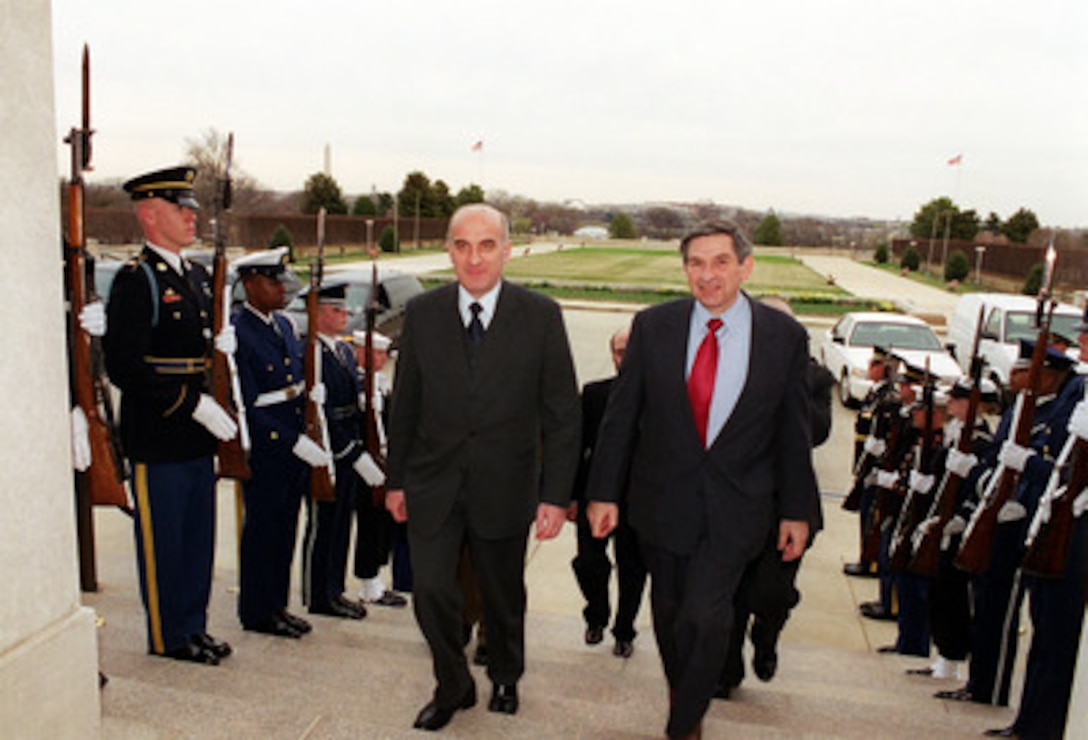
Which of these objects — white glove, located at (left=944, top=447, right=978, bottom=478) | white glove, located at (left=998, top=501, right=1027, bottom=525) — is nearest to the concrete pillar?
white glove, located at (left=998, top=501, right=1027, bottom=525)

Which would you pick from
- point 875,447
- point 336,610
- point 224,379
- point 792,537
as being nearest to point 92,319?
point 224,379

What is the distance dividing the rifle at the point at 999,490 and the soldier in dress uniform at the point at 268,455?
10.2 feet

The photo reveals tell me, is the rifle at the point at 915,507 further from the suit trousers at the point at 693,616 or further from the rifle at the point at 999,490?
the suit trousers at the point at 693,616

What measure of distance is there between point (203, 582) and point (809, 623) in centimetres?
400

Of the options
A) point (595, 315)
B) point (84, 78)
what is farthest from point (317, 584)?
point (595, 315)

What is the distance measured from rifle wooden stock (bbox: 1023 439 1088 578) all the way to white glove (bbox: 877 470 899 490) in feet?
7.11

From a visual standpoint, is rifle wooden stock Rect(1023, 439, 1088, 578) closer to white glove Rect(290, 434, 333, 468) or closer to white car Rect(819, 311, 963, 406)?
white glove Rect(290, 434, 333, 468)

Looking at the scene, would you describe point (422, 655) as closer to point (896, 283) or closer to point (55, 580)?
point (55, 580)

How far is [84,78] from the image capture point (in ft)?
11.5

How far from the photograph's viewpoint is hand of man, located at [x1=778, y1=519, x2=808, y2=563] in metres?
3.32

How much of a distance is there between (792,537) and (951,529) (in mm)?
1882

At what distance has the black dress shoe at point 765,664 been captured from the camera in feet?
14.2

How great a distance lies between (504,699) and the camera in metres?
3.44

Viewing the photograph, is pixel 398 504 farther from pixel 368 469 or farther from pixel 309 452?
pixel 368 469
